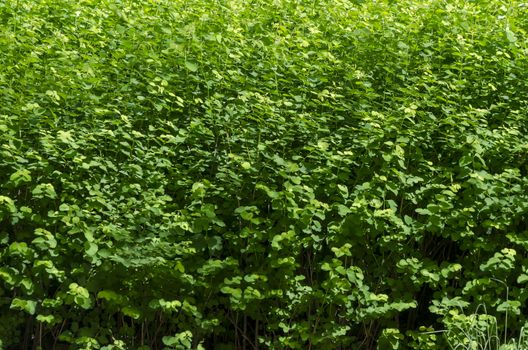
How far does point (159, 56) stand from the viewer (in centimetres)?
569

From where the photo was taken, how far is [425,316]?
563 cm

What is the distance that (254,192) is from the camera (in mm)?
5215

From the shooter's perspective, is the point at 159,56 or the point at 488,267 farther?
the point at 159,56

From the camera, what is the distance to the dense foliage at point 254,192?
16.5 feet

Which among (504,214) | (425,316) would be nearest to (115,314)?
(425,316)

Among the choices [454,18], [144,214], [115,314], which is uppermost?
[454,18]

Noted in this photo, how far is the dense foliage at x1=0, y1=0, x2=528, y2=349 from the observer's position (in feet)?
16.5

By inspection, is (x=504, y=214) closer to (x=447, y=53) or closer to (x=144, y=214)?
(x=447, y=53)

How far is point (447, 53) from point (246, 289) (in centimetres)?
213

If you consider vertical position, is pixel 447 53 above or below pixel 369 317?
above

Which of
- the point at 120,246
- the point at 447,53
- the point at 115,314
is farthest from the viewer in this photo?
the point at 447,53

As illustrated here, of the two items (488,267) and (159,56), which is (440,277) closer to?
(488,267)

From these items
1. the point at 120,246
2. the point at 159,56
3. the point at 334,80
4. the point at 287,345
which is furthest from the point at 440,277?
the point at 159,56

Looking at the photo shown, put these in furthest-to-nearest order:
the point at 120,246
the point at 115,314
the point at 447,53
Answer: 1. the point at 447,53
2. the point at 115,314
3. the point at 120,246
